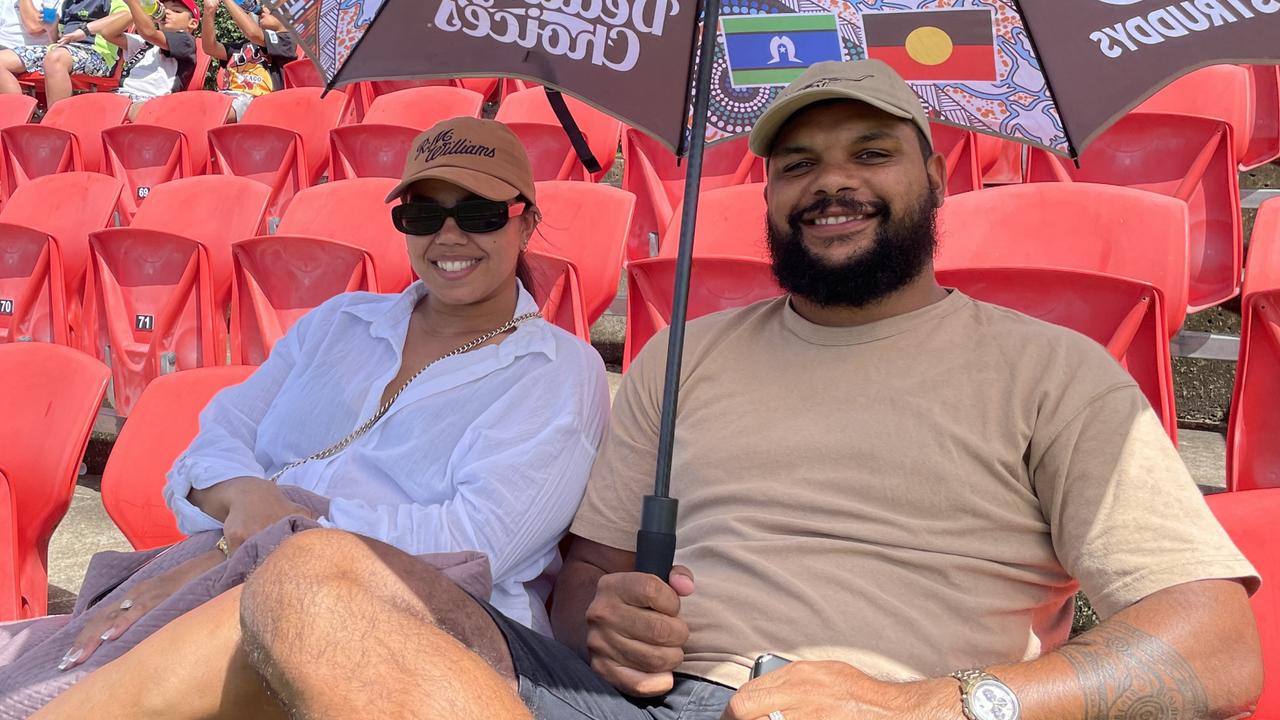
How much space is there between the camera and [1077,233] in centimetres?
270

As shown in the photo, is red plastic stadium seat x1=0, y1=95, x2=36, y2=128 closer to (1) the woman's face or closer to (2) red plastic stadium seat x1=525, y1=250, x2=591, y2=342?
(2) red plastic stadium seat x1=525, y1=250, x2=591, y2=342

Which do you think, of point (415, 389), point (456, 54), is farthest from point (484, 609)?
point (456, 54)

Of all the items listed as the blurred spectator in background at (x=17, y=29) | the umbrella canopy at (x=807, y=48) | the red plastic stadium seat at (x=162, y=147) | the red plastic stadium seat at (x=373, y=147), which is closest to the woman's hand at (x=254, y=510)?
the umbrella canopy at (x=807, y=48)

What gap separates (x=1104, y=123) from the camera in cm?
190

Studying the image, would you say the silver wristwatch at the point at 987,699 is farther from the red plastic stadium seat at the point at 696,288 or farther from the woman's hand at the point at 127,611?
the red plastic stadium seat at the point at 696,288

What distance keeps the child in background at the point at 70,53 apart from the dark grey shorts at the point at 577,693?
27.2 feet

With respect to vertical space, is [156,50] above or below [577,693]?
above

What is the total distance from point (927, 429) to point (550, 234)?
2.05 m

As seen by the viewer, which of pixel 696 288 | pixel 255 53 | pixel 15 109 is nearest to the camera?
pixel 696 288

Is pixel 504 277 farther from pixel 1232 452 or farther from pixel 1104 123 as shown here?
pixel 1232 452

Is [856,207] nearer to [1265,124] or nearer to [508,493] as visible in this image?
[508,493]

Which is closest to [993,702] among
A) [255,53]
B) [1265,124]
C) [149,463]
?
[149,463]

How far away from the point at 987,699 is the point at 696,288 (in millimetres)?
1738

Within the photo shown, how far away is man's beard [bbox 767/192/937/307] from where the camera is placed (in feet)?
5.99
